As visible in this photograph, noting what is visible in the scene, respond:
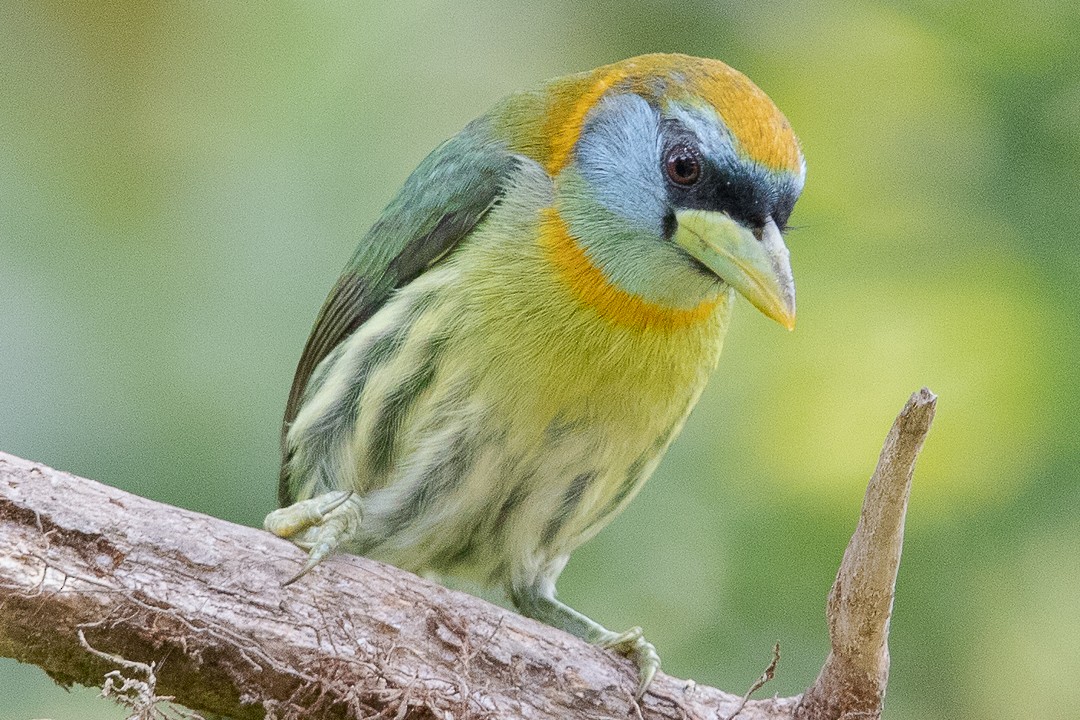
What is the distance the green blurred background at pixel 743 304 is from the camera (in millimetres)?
3582

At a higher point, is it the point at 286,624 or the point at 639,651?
the point at 639,651

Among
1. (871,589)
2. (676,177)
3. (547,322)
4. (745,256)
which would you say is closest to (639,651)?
(871,589)

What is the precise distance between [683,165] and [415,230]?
771 mm

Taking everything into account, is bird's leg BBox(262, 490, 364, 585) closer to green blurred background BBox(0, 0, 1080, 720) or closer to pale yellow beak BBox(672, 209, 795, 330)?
green blurred background BBox(0, 0, 1080, 720)

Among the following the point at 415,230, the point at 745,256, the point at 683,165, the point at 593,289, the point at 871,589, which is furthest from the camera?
the point at 415,230

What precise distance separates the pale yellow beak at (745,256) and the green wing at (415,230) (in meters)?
0.58

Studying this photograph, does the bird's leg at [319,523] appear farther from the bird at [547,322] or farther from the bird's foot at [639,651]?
the bird's foot at [639,651]

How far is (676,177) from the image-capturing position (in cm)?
298

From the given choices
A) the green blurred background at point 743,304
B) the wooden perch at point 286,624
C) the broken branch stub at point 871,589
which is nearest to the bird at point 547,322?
the wooden perch at point 286,624

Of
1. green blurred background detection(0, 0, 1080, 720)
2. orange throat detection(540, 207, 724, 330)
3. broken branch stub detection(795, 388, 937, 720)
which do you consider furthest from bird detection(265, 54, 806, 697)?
green blurred background detection(0, 0, 1080, 720)

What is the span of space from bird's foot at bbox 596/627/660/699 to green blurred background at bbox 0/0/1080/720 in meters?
0.76

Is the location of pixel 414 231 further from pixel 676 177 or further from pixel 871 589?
pixel 871 589

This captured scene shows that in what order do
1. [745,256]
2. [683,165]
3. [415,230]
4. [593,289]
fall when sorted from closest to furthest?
[745,256]
[683,165]
[593,289]
[415,230]

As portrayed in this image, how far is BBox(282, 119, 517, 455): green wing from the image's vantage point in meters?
3.23
